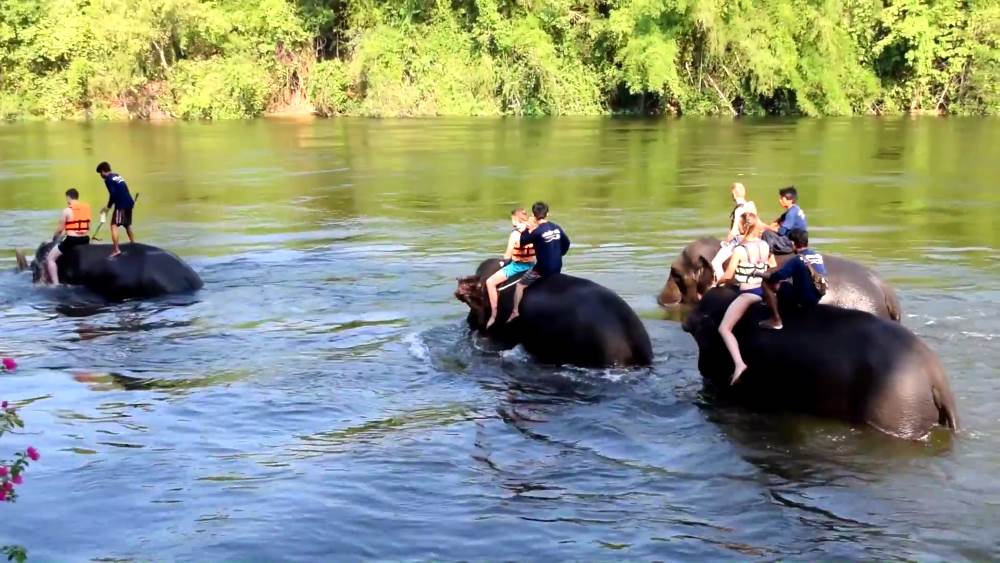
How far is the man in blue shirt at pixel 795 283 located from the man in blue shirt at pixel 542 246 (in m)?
2.96

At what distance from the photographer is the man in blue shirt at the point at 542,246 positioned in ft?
42.4

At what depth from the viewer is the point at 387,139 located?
47500 mm

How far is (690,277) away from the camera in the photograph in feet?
51.1

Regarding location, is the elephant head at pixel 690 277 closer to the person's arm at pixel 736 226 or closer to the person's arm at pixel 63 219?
the person's arm at pixel 736 226

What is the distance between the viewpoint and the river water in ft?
26.6

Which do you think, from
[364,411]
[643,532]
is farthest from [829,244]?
[643,532]

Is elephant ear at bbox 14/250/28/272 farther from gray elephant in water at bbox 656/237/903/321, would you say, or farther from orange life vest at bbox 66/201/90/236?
gray elephant in water at bbox 656/237/903/321

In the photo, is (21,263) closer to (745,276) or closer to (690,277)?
(690,277)

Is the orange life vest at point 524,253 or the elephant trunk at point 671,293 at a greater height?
the orange life vest at point 524,253

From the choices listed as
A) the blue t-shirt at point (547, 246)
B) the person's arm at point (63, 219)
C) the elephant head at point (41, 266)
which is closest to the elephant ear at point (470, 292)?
the blue t-shirt at point (547, 246)

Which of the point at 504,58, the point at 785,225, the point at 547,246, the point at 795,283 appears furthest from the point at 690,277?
the point at 504,58

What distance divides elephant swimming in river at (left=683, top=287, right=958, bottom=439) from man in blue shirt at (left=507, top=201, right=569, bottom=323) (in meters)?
2.46

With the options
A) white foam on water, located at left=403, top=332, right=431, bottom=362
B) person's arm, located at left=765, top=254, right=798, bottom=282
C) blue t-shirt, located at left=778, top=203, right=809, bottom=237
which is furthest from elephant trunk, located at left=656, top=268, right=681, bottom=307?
person's arm, located at left=765, top=254, right=798, bottom=282

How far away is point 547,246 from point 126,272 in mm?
7143
